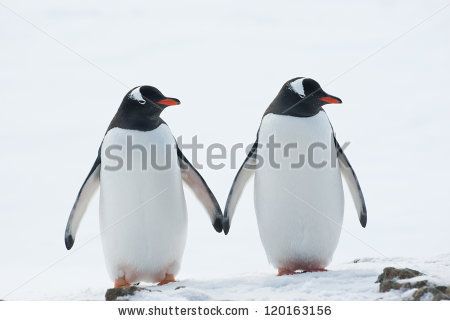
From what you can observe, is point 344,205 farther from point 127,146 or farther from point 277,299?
point 127,146

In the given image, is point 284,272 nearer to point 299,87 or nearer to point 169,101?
point 299,87

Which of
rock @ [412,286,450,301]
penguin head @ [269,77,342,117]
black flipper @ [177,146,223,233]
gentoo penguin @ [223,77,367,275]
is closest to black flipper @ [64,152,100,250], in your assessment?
black flipper @ [177,146,223,233]

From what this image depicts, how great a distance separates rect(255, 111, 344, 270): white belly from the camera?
5.05 metres

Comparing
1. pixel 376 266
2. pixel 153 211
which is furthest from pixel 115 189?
pixel 376 266

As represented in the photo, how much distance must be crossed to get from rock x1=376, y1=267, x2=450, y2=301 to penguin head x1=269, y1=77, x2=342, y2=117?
1.31 meters

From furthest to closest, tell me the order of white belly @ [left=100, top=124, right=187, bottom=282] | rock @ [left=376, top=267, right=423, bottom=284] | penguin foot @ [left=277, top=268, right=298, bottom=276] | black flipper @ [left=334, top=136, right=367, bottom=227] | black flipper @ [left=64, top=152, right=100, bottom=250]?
black flipper @ [left=334, top=136, right=367, bottom=227] < black flipper @ [left=64, top=152, right=100, bottom=250] < penguin foot @ [left=277, top=268, right=298, bottom=276] < white belly @ [left=100, top=124, right=187, bottom=282] < rock @ [left=376, top=267, right=423, bottom=284]

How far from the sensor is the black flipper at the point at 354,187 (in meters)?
5.43

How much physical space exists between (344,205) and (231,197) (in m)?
0.77

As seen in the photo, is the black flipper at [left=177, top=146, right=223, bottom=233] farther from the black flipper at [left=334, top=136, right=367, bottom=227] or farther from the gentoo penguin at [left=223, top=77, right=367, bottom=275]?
the black flipper at [left=334, top=136, right=367, bottom=227]

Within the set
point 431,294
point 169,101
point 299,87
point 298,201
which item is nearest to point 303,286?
point 298,201

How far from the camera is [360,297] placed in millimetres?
4207

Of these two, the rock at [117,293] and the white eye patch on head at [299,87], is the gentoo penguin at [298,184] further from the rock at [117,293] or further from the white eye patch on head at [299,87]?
the rock at [117,293]

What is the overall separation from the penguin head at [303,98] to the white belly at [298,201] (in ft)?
0.18
